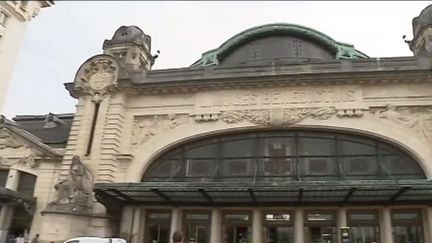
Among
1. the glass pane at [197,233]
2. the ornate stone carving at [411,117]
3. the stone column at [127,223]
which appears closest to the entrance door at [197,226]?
the glass pane at [197,233]

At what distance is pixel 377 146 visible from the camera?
20688 millimetres

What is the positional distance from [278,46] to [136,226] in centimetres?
1493

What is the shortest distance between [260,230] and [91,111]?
11443 millimetres

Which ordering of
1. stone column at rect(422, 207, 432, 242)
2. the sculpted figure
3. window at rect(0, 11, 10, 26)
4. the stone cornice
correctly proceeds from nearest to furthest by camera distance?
1. stone column at rect(422, 207, 432, 242)
2. the sculpted figure
3. the stone cornice
4. window at rect(0, 11, 10, 26)

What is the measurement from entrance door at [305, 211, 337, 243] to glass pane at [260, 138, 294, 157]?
325 centimetres

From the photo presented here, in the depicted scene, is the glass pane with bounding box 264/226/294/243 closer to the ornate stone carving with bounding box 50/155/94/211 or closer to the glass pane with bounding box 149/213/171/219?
the glass pane with bounding box 149/213/171/219

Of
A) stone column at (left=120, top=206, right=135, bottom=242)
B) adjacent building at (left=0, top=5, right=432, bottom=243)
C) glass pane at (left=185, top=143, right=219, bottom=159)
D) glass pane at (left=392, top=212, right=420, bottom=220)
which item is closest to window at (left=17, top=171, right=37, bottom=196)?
adjacent building at (left=0, top=5, right=432, bottom=243)

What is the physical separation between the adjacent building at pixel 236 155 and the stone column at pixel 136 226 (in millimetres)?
54

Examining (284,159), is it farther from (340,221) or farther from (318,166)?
(340,221)

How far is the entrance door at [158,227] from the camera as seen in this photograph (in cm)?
2114

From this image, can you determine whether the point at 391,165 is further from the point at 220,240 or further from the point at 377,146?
the point at 220,240

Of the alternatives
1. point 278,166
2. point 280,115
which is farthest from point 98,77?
point 278,166

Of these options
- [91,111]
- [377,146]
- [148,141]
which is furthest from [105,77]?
[377,146]

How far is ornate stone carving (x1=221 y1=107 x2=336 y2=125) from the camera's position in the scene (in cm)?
2128
